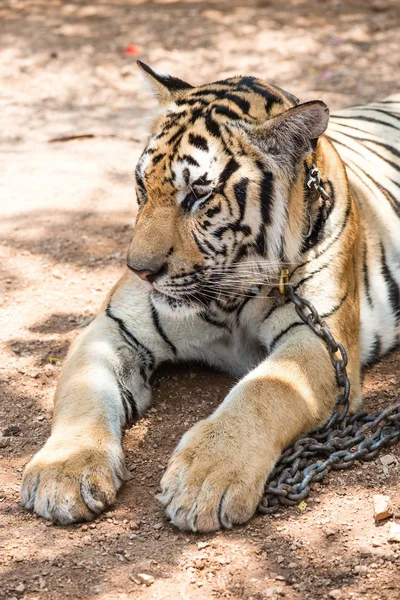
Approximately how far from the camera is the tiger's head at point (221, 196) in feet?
9.18

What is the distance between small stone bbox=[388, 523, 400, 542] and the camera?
239 centimetres

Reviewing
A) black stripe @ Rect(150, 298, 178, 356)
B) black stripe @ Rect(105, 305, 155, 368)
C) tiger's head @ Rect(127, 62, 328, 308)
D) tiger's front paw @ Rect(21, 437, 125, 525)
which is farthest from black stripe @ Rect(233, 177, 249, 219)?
tiger's front paw @ Rect(21, 437, 125, 525)

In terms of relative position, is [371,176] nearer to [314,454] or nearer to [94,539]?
[314,454]

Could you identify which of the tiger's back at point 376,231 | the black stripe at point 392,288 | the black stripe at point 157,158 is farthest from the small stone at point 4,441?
the black stripe at point 392,288

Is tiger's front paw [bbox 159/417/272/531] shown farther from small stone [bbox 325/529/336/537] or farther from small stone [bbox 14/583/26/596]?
small stone [bbox 14/583/26/596]

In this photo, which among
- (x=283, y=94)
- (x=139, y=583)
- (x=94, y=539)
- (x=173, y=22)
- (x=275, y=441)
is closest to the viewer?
(x=139, y=583)

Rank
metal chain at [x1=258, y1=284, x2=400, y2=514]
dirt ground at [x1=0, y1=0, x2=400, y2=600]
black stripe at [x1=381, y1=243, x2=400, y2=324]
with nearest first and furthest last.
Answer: dirt ground at [x1=0, y1=0, x2=400, y2=600] < metal chain at [x1=258, y1=284, x2=400, y2=514] < black stripe at [x1=381, y1=243, x2=400, y2=324]

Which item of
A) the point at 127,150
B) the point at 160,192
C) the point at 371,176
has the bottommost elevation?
the point at 127,150

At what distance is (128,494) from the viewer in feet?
8.87

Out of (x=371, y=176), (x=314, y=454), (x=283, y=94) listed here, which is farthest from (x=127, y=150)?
(x=314, y=454)

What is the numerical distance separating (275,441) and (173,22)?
5.81 metres

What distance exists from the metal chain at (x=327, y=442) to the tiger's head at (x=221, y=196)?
0.19 m

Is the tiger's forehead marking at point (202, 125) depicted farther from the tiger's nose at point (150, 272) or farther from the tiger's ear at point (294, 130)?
the tiger's nose at point (150, 272)

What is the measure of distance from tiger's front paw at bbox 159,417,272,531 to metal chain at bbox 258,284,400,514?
93 millimetres
